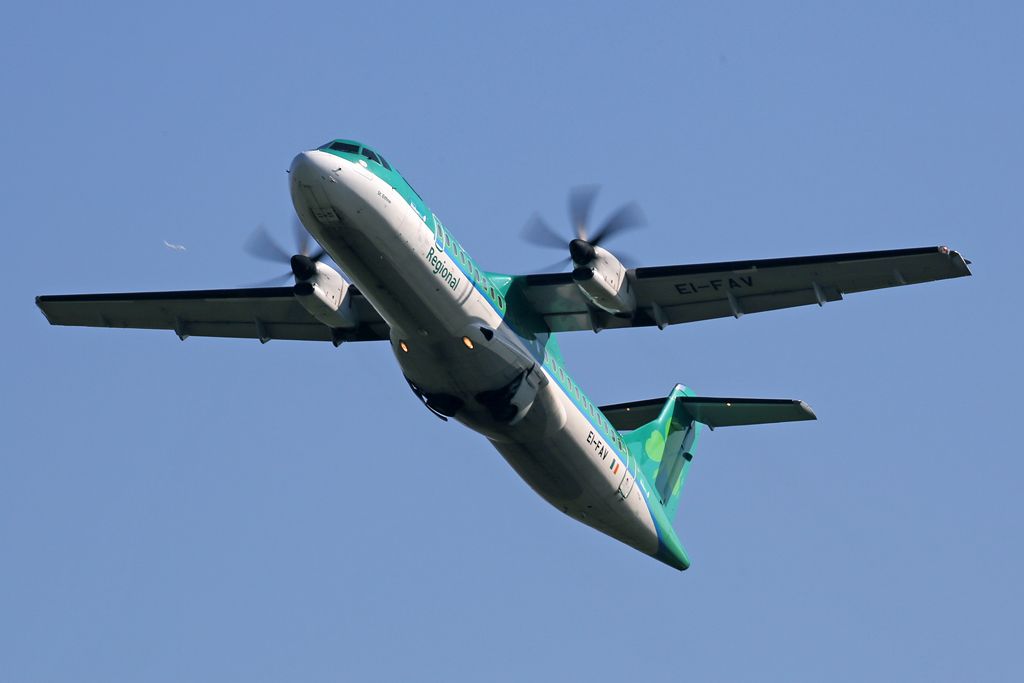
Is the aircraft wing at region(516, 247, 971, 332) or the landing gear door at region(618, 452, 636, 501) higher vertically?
the aircraft wing at region(516, 247, 971, 332)

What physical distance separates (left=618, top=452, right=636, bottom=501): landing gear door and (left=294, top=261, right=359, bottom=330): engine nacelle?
5189 mm

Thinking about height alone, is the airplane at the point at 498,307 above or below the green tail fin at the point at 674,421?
below

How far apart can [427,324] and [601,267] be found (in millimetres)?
2832

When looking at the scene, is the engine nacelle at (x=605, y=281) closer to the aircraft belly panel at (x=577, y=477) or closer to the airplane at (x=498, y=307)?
the airplane at (x=498, y=307)

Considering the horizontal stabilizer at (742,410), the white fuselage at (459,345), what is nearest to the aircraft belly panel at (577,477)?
the white fuselage at (459,345)

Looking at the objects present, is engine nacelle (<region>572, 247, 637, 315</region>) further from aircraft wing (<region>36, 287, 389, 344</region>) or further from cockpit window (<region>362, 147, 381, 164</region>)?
aircraft wing (<region>36, 287, 389, 344</region>)

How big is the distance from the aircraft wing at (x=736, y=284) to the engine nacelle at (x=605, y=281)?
1.05 ft

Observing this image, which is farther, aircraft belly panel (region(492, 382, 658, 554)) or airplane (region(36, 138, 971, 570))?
aircraft belly panel (region(492, 382, 658, 554))

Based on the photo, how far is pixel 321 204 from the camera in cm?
1897

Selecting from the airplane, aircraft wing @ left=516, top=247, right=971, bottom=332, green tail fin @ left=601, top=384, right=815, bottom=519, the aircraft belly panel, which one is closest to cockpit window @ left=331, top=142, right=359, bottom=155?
the airplane

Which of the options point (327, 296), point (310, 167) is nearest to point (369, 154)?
point (310, 167)

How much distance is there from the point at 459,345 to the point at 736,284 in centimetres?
450

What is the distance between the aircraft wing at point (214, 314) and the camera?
2369 centimetres

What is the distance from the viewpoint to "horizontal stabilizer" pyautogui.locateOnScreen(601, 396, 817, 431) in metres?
25.8
